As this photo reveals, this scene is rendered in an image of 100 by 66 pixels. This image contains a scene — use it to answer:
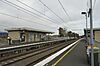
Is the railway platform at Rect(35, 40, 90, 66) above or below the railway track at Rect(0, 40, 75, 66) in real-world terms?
above

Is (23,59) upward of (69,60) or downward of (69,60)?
downward

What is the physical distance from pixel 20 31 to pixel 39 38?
15.8 m

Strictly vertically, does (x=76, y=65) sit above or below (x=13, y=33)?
below

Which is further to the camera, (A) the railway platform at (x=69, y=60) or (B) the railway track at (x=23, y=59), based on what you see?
(B) the railway track at (x=23, y=59)

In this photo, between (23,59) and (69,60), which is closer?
Answer: (69,60)

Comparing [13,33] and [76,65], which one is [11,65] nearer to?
[76,65]

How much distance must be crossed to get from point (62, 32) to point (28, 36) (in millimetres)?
78543

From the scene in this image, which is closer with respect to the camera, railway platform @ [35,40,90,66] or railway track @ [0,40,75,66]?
railway platform @ [35,40,90,66]

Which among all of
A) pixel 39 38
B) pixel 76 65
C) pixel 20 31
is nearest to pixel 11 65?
pixel 76 65

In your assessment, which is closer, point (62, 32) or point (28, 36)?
point (28, 36)

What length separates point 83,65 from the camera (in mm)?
11258

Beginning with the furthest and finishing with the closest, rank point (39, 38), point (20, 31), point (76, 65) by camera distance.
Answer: point (39, 38) → point (20, 31) → point (76, 65)

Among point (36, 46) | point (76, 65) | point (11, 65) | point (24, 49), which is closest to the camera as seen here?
point (76, 65)

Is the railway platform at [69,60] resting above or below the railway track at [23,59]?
above
